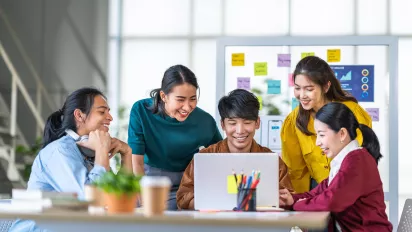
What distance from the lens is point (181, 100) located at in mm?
3725

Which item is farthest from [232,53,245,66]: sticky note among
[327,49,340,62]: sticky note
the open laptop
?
the open laptop

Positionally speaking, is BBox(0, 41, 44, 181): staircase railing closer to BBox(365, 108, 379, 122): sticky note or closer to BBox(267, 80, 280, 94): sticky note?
BBox(267, 80, 280, 94): sticky note

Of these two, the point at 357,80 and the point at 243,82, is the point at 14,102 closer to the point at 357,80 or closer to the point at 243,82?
the point at 243,82

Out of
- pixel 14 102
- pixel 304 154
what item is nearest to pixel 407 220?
pixel 304 154

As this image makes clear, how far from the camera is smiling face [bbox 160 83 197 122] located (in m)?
3.71

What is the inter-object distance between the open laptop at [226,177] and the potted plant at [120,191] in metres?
0.60

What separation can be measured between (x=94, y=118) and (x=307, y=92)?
39.5 inches

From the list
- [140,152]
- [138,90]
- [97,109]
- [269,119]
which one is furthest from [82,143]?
[138,90]

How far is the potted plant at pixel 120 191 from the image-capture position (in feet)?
8.14

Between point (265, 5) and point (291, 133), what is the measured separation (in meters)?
3.36

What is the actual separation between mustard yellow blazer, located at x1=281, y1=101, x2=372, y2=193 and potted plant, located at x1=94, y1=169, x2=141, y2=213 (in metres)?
1.45

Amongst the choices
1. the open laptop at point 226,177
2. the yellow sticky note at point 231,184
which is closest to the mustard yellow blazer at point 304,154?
the open laptop at point 226,177

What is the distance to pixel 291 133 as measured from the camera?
3.88 meters

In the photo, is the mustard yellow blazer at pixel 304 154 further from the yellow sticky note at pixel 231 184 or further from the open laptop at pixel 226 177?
the yellow sticky note at pixel 231 184
